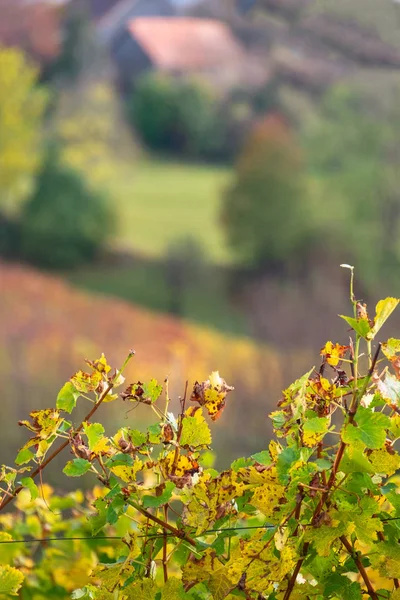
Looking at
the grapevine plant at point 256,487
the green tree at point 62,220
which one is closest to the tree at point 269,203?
the green tree at point 62,220

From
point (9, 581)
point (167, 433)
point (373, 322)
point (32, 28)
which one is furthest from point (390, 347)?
point (32, 28)

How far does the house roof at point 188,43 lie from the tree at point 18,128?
2.66 ft

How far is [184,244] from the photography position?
19.1ft

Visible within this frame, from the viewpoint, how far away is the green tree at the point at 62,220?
5414 mm

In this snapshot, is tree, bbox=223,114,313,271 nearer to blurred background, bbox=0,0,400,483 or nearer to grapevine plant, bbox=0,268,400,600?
blurred background, bbox=0,0,400,483

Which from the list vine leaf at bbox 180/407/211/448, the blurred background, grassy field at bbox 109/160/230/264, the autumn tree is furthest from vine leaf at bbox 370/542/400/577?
the autumn tree

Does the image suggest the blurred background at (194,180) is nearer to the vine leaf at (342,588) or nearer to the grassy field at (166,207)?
the grassy field at (166,207)

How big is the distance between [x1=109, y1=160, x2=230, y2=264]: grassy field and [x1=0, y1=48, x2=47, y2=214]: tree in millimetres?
567

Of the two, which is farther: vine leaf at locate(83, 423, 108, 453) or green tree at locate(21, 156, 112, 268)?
green tree at locate(21, 156, 112, 268)

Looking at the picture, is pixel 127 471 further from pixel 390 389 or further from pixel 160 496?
pixel 390 389

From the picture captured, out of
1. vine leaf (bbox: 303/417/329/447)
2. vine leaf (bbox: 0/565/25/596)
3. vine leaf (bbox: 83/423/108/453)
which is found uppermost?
vine leaf (bbox: 303/417/329/447)

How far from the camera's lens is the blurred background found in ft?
17.7


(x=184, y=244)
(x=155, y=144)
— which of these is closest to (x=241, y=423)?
(x=184, y=244)

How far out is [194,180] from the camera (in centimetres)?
577
